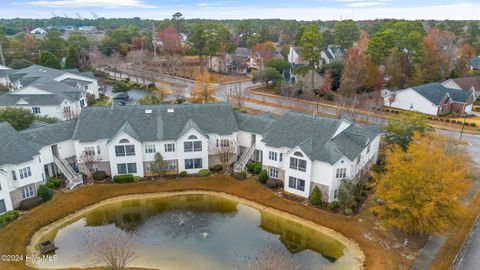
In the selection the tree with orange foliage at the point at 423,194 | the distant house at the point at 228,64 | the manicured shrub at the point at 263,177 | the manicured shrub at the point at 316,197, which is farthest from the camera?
the distant house at the point at 228,64

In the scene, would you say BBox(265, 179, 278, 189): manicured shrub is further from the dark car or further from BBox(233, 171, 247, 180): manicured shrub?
the dark car

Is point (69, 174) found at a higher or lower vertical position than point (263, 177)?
higher

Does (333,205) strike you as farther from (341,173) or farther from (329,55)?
(329,55)

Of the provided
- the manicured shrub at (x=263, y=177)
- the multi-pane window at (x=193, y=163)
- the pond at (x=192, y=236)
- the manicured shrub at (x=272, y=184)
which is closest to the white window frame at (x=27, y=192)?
the pond at (x=192, y=236)

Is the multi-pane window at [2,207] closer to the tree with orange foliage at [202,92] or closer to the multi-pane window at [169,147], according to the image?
the multi-pane window at [169,147]

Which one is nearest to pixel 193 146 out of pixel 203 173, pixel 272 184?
pixel 203 173

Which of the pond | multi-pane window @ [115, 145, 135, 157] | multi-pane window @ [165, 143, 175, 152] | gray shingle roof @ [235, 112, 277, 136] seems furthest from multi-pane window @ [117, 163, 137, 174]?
gray shingle roof @ [235, 112, 277, 136]
